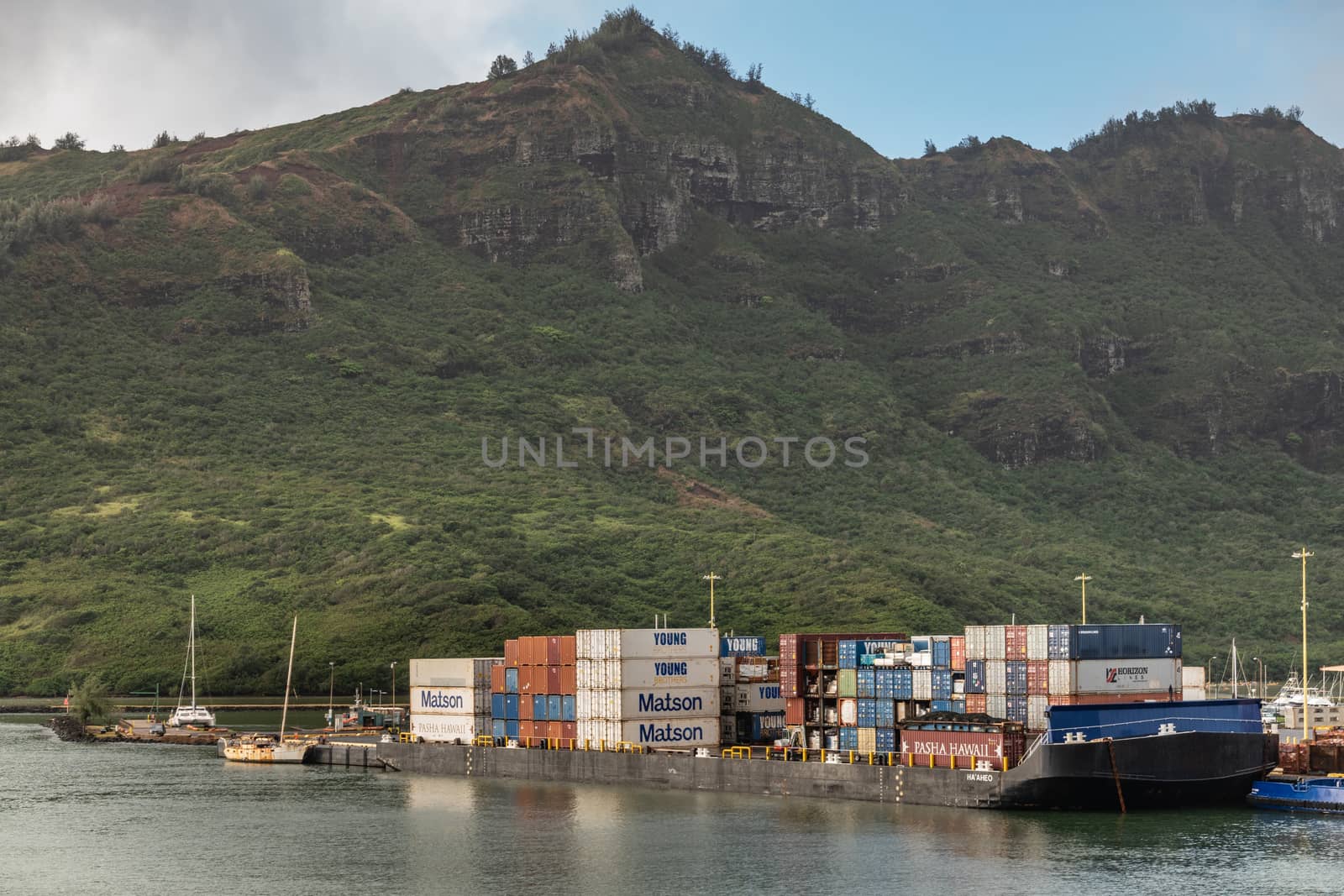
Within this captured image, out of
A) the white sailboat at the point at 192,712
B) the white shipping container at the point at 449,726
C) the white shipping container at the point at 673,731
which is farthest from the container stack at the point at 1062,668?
the white sailboat at the point at 192,712

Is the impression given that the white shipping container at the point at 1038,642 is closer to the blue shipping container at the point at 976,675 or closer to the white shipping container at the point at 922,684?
the blue shipping container at the point at 976,675

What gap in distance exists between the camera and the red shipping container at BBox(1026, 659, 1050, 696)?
91812 mm

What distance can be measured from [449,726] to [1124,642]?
2005 inches

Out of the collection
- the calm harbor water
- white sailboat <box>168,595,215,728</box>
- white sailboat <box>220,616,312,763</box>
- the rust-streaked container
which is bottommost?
the calm harbor water

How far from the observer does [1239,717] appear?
9556 centimetres

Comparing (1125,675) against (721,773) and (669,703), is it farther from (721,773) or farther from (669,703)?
(669,703)

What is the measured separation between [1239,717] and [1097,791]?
10035mm

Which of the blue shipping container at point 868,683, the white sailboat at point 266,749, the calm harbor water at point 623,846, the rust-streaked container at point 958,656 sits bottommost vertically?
the calm harbor water at point 623,846

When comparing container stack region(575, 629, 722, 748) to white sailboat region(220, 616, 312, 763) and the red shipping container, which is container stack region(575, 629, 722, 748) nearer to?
the red shipping container

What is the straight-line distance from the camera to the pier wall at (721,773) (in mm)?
93562

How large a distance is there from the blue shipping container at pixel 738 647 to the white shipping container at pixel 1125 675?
88.5ft

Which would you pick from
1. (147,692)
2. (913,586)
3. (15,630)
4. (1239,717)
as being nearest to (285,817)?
(1239,717)

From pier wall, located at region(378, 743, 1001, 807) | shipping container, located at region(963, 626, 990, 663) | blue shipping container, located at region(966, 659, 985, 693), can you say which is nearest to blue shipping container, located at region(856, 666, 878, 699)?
pier wall, located at region(378, 743, 1001, 807)

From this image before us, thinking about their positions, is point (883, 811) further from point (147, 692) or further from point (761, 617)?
point (147, 692)
